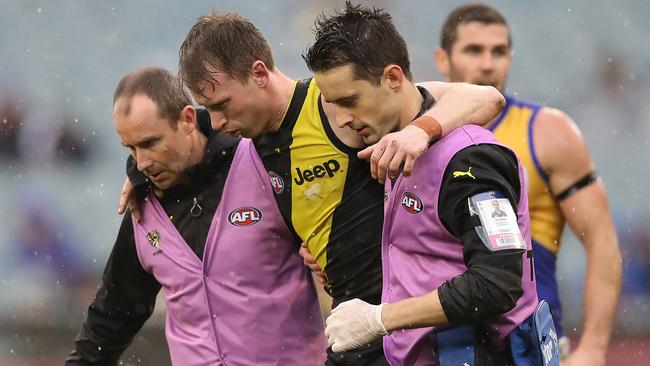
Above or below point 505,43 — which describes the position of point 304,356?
below

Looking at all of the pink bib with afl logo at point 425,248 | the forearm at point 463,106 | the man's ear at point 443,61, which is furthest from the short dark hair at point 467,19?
the pink bib with afl logo at point 425,248

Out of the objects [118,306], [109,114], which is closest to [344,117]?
[118,306]

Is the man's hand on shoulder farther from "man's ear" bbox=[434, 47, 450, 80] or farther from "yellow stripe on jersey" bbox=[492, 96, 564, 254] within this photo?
"man's ear" bbox=[434, 47, 450, 80]

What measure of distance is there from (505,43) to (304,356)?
239 cm

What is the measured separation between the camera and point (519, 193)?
10.9ft

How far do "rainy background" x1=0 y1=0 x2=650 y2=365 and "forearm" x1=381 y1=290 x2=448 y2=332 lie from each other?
19.5ft

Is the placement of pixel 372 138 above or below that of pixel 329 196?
above

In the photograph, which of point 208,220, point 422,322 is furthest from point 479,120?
point 208,220

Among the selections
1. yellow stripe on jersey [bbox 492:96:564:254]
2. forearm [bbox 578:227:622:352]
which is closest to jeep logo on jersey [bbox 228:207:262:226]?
yellow stripe on jersey [bbox 492:96:564:254]

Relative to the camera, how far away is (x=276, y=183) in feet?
12.9

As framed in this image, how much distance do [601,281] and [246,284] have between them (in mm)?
1939

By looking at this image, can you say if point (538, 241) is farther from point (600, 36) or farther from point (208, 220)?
point (600, 36)

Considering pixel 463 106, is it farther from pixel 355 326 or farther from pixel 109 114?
pixel 109 114

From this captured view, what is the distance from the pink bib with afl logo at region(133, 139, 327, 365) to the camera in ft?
13.3
